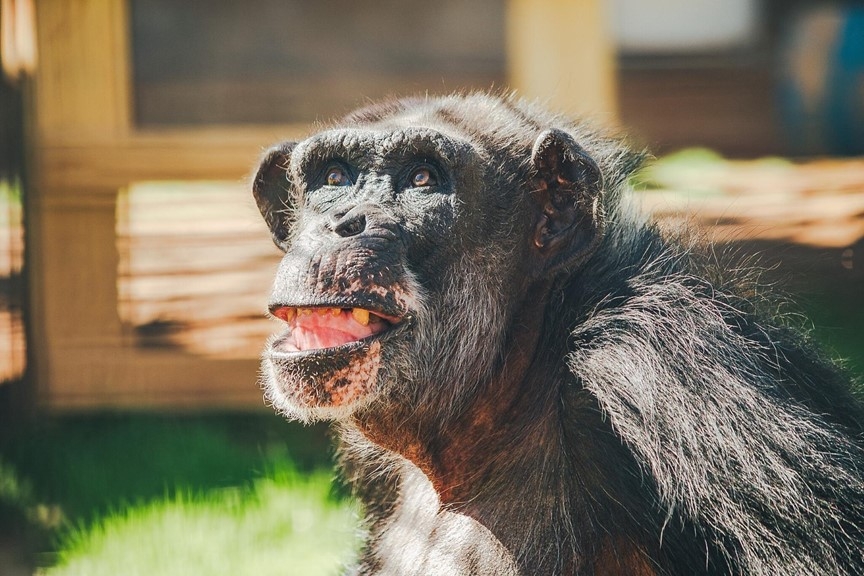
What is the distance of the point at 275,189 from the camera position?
473 centimetres

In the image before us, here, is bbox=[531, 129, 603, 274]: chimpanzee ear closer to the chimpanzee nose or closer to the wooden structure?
the chimpanzee nose

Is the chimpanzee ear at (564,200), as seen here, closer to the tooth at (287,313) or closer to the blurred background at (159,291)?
the tooth at (287,313)

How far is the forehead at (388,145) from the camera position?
396 centimetres

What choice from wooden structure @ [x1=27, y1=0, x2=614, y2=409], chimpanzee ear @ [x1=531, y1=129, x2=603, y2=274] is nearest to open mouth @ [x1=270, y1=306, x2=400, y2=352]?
chimpanzee ear @ [x1=531, y1=129, x2=603, y2=274]

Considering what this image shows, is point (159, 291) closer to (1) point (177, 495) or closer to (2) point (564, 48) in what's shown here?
(1) point (177, 495)

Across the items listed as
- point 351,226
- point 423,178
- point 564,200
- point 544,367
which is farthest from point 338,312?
point 564,200

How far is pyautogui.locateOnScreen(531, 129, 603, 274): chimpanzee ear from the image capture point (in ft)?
13.0

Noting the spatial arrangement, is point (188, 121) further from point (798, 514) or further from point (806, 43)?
point (798, 514)

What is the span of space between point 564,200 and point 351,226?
0.86 metres

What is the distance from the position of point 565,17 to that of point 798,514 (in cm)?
549

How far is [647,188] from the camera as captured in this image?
5.36 meters

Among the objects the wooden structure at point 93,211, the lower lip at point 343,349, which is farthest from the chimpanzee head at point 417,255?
the wooden structure at point 93,211

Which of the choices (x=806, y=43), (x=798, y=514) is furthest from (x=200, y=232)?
(x=806, y=43)

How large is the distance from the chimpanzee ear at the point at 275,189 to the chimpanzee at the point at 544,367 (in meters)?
0.25
